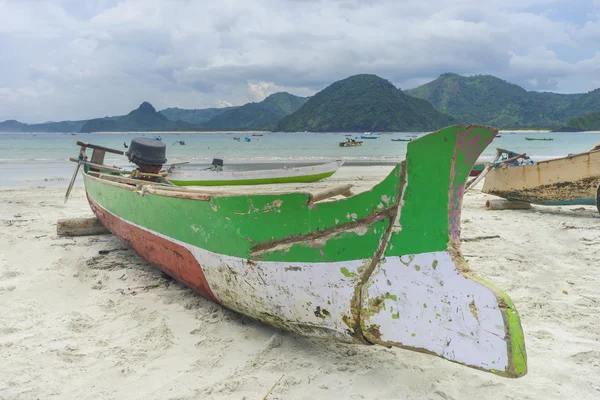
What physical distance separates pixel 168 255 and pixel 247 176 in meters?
7.57

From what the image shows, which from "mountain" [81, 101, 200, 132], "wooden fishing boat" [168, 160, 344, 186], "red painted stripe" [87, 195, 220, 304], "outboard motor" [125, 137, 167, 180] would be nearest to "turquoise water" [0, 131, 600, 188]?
"wooden fishing boat" [168, 160, 344, 186]

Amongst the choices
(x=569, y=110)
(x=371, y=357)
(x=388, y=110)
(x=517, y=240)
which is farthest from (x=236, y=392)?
(x=569, y=110)

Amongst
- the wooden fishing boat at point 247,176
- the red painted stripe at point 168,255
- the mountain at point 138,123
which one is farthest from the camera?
the mountain at point 138,123

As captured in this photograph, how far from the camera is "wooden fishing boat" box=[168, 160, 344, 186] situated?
10.4 m

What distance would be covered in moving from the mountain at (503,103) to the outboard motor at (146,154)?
124 meters

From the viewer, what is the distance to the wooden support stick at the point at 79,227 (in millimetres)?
5418

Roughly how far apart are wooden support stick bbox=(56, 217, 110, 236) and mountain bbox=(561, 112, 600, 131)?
11737 centimetres

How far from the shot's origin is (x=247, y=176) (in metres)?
10.9

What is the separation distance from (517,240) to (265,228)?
413 cm

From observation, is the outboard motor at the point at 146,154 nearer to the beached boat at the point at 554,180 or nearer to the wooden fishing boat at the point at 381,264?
the wooden fishing boat at the point at 381,264

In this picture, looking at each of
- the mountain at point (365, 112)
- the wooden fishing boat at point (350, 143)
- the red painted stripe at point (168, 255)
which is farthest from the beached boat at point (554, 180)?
the mountain at point (365, 112)

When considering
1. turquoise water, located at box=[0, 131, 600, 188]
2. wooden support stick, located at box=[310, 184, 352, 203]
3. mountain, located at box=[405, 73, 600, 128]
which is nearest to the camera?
wooden support stick, located at box=[310, 184, 352, 203]

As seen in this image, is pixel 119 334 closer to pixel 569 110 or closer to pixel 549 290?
pixel 549 290

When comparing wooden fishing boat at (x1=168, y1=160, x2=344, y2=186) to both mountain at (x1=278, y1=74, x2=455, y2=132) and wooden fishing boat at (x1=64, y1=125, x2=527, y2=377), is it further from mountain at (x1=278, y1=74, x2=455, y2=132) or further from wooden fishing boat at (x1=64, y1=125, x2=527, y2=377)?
mountain at (x1=278, y1=74, x2=455, y2=132)
